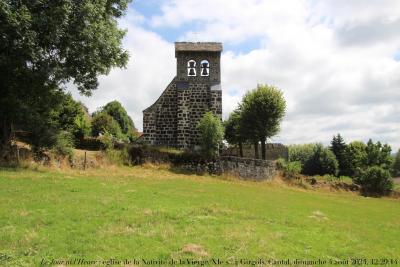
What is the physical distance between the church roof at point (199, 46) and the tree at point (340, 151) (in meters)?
30.4

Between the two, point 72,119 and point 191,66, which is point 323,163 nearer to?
point 191,66

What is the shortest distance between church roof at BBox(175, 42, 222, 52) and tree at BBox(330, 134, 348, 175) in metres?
30.4

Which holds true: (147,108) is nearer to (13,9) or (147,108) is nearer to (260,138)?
(260,138)

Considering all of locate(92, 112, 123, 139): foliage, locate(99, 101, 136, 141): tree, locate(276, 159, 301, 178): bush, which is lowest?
locate(276, 159, 301, 178): bush

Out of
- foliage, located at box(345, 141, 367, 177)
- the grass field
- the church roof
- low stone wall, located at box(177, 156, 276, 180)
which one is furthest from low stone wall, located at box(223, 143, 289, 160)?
the grass field

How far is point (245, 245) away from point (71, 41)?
16438 mm

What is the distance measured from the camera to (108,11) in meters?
28.2

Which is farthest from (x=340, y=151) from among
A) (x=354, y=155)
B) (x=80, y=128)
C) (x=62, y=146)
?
(x=62, y=146)

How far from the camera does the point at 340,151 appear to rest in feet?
216

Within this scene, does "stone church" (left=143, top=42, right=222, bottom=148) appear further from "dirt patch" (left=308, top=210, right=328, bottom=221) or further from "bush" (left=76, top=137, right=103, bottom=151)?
"dirt patch" (left=308, top=210, right=328, bottom=221)

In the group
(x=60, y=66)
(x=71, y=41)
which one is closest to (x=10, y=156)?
(x=60, y=66)

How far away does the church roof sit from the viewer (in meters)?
42.1

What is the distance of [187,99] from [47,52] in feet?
A: 64.1

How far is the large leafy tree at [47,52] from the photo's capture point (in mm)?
21875
